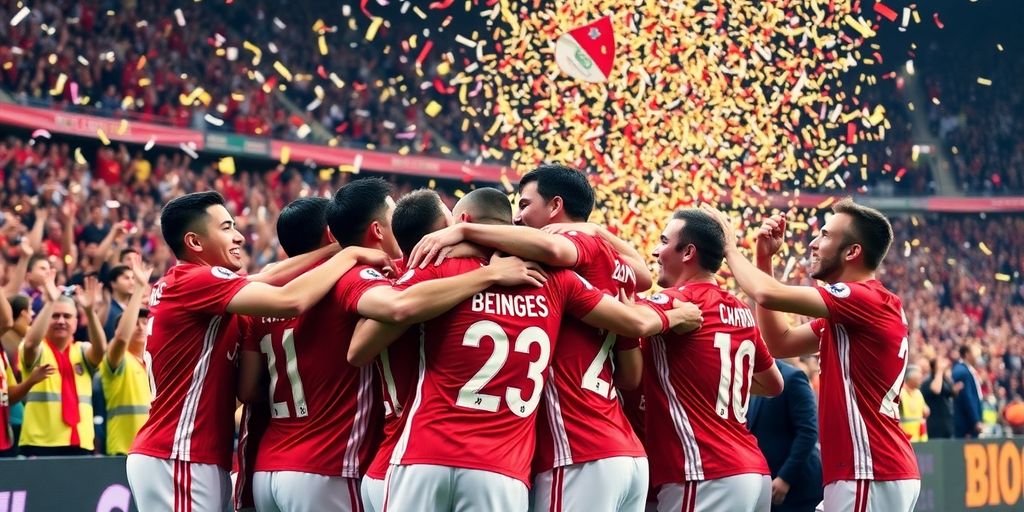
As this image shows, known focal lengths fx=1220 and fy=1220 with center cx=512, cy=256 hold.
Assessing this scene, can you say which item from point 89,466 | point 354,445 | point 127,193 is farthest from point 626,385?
point 127,193

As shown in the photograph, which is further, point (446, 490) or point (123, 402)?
point (123, 402)

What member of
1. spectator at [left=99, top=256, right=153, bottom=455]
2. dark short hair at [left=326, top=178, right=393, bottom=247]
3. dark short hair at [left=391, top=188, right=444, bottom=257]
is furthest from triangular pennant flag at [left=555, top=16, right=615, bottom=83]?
dark short hair at [left=391, top=188, right=444, bottom=257]

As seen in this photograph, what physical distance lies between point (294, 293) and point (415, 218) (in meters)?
0.57

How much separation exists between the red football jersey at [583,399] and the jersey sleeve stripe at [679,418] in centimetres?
32

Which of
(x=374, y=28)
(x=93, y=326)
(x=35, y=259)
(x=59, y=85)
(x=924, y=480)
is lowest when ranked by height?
(x=924, y=480)

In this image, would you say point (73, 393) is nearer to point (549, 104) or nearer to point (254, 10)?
point (549, 104)

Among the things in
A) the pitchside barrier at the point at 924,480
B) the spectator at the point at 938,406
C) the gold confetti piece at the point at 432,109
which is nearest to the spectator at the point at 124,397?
the pitchside barrier at the point at 924,480

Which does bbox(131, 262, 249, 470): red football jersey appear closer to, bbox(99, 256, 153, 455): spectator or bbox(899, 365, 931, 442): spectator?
bbox(99, 256, 153, 455): spectator

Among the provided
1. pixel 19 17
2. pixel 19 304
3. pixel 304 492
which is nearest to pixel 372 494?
pixel 304 492

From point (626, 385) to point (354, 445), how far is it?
1170 mm

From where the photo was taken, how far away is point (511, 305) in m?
4.63

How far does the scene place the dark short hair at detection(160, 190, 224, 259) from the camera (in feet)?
17.5

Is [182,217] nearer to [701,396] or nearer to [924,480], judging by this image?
[701,396]

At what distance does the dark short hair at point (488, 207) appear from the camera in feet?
16.1
